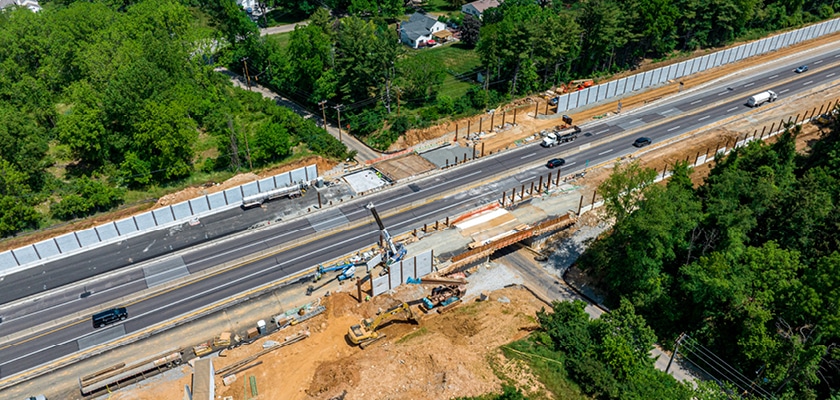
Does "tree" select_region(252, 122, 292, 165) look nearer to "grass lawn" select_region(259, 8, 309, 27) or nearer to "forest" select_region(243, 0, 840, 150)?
"forest" select_region(243, 0, 840, 150)

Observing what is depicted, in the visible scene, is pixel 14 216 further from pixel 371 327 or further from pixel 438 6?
pixel 438 6

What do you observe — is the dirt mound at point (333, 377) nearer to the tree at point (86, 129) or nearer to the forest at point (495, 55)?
the forest at point (495, 55)

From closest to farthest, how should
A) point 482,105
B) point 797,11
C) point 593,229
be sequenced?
1. point 593,229
2. point 482,105
3. point 797,11

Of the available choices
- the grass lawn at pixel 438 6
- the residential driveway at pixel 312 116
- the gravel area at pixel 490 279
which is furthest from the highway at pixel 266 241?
the grass lawn at pixel 438 6

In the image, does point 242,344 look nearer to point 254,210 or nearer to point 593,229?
point 254,210

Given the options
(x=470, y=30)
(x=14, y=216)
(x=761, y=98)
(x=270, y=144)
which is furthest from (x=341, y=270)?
(x=761, y=98)

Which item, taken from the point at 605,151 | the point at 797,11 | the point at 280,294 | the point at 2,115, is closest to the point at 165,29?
the point at 2,115
